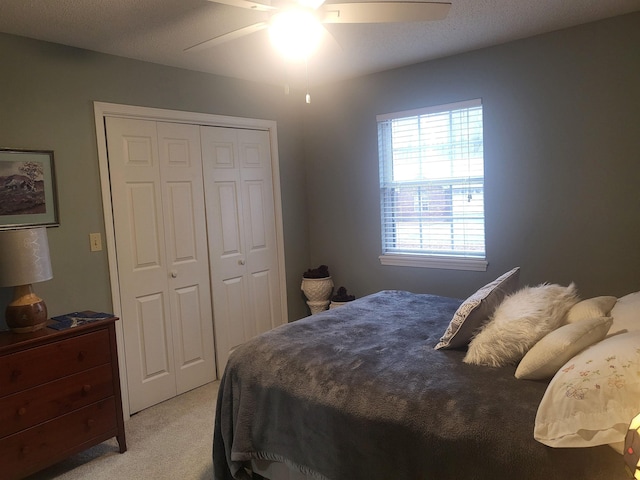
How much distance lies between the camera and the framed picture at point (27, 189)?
8.77ft

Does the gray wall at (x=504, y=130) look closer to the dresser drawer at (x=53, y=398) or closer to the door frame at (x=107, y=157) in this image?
the door frame at (x=107, y=157)

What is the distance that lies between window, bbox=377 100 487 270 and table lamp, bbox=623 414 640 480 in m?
2.53

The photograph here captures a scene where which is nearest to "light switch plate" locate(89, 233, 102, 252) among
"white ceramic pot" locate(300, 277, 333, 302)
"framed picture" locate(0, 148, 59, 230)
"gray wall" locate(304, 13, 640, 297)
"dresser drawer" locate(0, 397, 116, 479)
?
"framed picture" locate(0, 148, 59, 230)

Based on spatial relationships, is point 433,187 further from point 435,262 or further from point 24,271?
point 24,271

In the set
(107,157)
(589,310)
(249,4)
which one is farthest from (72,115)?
(589,310)

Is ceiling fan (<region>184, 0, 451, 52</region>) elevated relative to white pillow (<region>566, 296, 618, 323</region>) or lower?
elevated

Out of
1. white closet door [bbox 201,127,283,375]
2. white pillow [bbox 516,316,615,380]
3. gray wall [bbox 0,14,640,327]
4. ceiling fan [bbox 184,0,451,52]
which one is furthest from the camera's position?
white closet door [bbox 201,127,283,375]

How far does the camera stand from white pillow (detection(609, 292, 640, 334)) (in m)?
1.87

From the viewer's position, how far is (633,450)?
1048 mm

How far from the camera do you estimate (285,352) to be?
2229 millimetres

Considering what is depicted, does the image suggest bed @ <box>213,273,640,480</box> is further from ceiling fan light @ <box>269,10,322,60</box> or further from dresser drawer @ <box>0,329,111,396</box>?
ceiling fan light @ <box>269,10,322,60</box>

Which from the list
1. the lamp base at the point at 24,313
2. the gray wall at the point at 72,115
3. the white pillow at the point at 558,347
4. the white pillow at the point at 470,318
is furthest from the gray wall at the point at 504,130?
the white pillow at the point at 558,347

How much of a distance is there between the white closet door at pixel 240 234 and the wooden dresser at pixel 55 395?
1173 millimetres

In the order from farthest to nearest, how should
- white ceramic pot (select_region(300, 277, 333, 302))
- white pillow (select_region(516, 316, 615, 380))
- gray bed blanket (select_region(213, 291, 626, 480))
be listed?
1. white ceramic pot (select_region(300, 277, 333, 302))
2. white pillow (select_region(516, 316, 615, 380))
3. gray bed blanket (select_region(213, 291, 626, 480))
